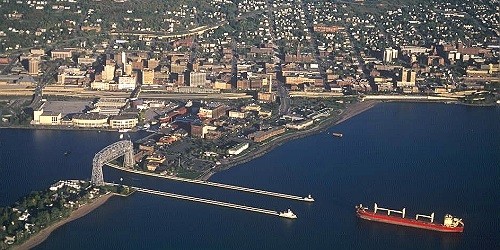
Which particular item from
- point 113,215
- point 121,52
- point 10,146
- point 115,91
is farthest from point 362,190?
point 121,52

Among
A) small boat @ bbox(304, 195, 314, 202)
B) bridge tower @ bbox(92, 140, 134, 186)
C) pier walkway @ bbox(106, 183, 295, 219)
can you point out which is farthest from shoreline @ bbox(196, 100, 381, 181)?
small boat @ bbox(304, 195, 314, 202)

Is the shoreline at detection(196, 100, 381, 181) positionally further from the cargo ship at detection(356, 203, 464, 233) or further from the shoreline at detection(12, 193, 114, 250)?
the cargo ship at detection(356, 203, 464, 233)

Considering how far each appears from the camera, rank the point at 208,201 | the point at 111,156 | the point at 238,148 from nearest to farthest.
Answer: the point at 208,201
the point at 111,156
the point at 238,148

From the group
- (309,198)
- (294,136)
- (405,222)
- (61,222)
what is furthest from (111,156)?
Answer: (405,222)

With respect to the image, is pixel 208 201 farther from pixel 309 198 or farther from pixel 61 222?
pixel 61 222

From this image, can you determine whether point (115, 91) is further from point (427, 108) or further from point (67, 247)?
point (67, 247)

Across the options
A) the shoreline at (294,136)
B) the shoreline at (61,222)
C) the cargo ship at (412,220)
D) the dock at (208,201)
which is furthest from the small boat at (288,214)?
the shoreline at (61,222)
